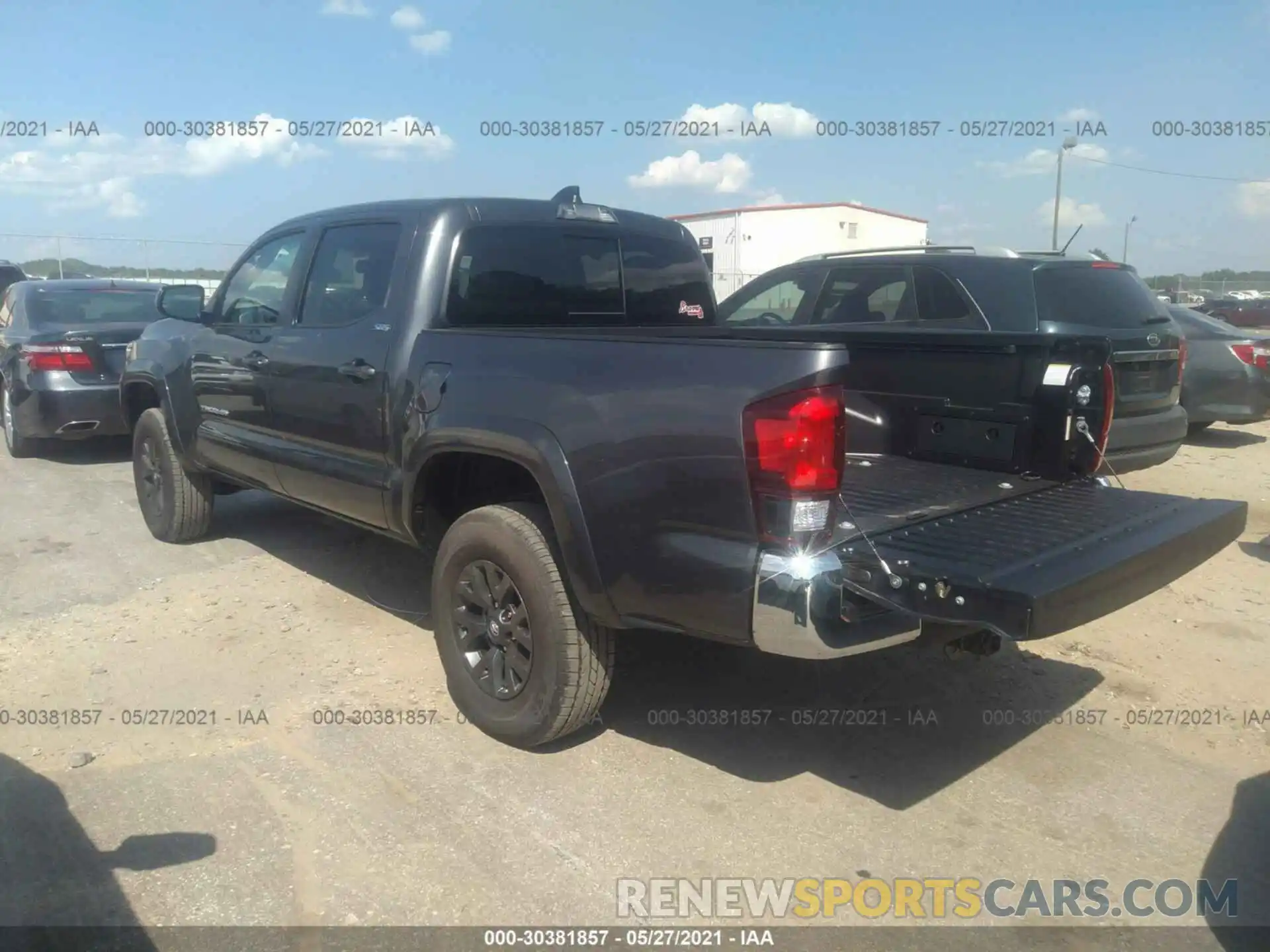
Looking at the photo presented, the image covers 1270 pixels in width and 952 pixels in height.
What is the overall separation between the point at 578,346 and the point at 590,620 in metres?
0.95

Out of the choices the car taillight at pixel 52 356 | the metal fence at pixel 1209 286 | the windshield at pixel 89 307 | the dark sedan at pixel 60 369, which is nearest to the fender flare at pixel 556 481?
the dark sedan at pixel 60 369

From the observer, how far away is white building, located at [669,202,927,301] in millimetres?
27828

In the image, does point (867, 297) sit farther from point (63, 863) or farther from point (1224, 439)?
point (1224, 439)

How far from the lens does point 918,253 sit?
23.1ft

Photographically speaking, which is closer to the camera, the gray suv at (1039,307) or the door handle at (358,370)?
the door handle at (358,370)

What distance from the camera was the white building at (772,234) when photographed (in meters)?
27.8

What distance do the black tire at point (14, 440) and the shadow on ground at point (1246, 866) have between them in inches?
361

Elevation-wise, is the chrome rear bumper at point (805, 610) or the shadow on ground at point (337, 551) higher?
the chrome rear bumper at point (805, 610)

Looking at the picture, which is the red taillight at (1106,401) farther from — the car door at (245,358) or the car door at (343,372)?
the car door at (245,358)

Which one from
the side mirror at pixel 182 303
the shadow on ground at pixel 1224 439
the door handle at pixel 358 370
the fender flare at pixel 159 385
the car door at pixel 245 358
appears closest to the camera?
the door handle at pixel 358 370

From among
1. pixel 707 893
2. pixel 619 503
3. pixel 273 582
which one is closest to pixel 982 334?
pixel 619 503

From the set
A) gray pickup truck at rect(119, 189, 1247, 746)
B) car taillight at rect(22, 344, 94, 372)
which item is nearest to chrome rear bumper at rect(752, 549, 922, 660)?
gray pickup truck at rect(119, 189, 1247, 746)

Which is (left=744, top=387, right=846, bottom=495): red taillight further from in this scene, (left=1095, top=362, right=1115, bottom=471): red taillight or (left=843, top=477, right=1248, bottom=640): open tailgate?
(left=1095, top=362, right=1115, bottom=471): red taillight

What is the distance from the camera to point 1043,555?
3.04 m
